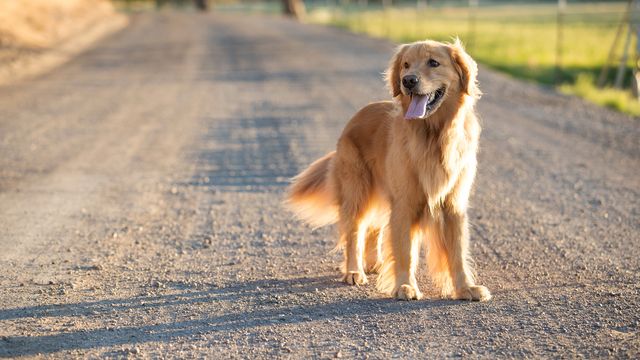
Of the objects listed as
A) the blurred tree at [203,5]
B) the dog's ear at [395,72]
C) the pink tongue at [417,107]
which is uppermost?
the dog's ear at [395,72]

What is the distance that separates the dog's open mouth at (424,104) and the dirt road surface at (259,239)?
117 cm

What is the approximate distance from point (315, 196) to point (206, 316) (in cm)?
158

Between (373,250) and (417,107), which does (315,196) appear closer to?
(373,250)

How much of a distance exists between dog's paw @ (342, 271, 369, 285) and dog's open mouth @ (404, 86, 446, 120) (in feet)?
3.85

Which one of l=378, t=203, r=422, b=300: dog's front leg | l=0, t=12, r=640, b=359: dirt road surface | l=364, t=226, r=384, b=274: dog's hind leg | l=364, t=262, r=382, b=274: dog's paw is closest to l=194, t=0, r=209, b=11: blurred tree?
l=0, t=12, r=640, b=359: dirt road surface

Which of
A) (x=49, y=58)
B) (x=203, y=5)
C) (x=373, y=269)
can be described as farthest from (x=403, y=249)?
(x=203, y=5)

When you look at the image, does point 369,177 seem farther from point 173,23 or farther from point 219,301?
point 173,23

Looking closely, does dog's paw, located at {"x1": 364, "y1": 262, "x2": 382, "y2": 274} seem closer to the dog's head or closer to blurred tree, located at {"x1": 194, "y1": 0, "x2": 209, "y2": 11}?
the dog's head

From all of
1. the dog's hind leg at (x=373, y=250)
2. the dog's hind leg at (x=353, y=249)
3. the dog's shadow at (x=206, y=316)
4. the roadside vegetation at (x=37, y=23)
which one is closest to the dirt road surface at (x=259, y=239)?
the dog's shadow at (x=206, y=316)

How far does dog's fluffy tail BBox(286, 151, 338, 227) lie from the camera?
639 cm

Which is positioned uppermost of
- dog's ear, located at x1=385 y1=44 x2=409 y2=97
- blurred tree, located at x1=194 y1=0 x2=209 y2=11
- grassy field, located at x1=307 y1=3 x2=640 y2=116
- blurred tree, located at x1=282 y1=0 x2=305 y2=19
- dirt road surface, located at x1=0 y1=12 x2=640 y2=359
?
dog's ear, located at x1=385 y1=44 x2=409 y2=97

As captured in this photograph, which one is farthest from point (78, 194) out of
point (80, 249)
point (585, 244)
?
point (585, 244)

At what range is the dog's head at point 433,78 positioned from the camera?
17.5 ft

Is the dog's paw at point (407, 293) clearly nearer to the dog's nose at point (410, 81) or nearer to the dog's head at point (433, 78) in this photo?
the dog's head at point (433, 78)
